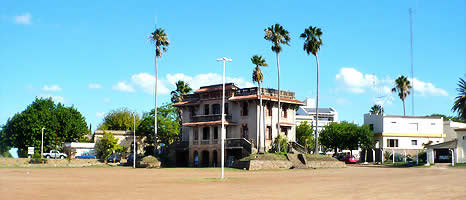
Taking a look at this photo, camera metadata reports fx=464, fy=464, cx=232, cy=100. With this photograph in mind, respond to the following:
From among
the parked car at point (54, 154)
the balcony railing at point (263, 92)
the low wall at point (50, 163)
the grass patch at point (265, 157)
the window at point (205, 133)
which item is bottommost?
the low wall at point (50, 163)

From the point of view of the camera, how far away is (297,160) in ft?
185

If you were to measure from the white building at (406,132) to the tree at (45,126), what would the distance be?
5540cm

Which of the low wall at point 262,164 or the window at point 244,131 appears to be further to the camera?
the window at point 244,131

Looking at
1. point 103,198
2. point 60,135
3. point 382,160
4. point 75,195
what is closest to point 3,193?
point 75,195

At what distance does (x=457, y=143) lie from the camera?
59.5 meters

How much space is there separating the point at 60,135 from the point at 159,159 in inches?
1176

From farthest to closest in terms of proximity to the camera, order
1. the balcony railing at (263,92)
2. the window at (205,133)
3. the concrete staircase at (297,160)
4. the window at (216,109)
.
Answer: the window at (205,133) → the window at (216,109) → the balcony railing at (263,92) → the concrete staircase at (297,160)

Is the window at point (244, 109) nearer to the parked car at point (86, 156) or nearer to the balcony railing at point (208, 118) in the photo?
the balcony railing at point (208, 118)

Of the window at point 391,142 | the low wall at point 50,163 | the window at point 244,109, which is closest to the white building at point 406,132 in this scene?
the window at point 391,142

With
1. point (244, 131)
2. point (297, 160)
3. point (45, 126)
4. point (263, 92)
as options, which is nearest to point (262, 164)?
point (297, 160)

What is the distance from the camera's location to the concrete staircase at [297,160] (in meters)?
55.0

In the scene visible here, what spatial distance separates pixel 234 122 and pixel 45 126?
38833 mm

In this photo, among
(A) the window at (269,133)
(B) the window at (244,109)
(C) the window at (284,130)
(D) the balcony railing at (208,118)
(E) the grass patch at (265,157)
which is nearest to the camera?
(E) the grass patch at (265,157)

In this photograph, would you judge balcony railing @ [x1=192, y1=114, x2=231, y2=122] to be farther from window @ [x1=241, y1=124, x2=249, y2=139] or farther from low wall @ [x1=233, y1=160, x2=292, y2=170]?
low wall @ [x1=233, y1=160, x2=292, y2=170]
